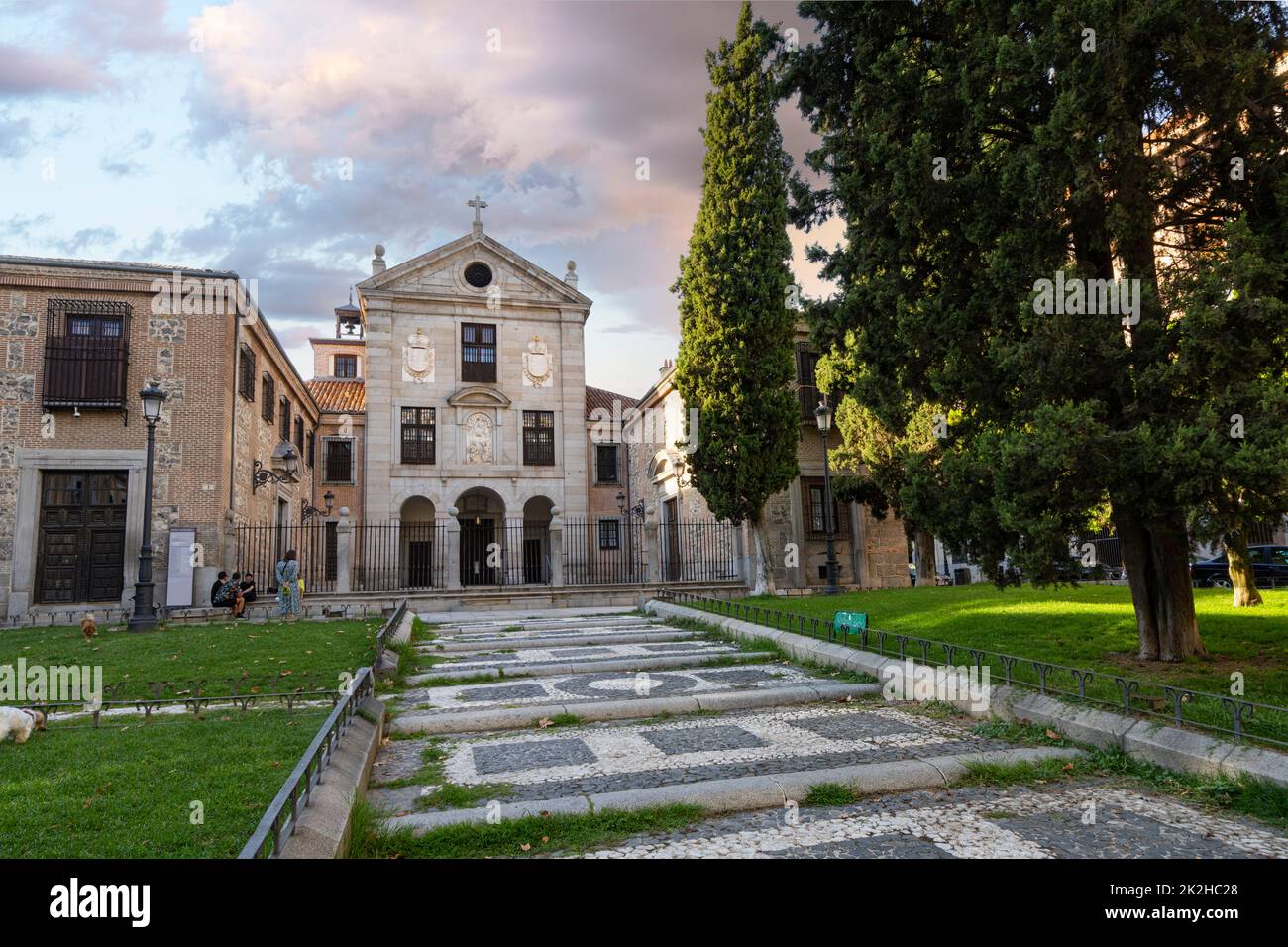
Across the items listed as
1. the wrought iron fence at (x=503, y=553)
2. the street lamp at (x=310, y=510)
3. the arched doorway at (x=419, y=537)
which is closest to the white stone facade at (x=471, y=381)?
the arched doorway at (x=419, y=537)

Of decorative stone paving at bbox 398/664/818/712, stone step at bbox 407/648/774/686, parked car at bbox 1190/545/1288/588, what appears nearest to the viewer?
decorative stone paving at bbox 398/664/818/712

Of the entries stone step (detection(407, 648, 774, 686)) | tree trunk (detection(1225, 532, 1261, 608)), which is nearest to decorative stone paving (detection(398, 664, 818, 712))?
stone step (detection(407, 648, 774, 686))

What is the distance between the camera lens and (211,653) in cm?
1015

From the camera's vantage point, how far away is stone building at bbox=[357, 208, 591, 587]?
85.1 ft

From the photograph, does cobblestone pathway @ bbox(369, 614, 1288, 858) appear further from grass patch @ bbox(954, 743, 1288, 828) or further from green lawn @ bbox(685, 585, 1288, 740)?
green lawn @ bbox(685, 585, 1288, 740)

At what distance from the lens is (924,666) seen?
7543mm

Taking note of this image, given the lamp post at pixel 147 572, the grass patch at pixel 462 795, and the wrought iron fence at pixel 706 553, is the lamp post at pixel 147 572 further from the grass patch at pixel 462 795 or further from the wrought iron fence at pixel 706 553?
the wrought iron fence at pixel 706 553

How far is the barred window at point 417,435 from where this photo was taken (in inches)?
1025

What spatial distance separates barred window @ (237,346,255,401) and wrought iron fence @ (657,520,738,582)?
11955 mm

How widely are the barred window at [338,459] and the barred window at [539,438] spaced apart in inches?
363

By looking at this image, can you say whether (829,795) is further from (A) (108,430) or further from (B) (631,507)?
(B) (631,507)

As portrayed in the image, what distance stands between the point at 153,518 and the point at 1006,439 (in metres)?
18.8

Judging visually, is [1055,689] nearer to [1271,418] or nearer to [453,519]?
[1271,418]

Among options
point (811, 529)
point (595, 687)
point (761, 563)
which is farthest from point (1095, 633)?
point (811, 529)
